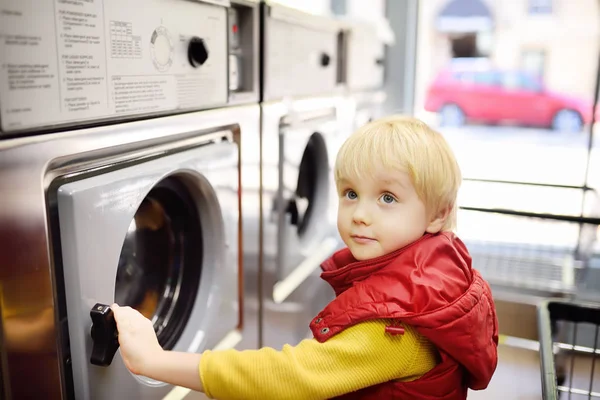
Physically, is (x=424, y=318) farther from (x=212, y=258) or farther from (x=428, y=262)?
(x=212, y=258)

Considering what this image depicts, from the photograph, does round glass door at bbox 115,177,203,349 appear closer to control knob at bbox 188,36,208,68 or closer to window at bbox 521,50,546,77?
control knob at bbox 188,36,208,68

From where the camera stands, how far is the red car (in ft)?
8.57

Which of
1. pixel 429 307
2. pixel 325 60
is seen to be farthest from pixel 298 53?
pixel 429 307

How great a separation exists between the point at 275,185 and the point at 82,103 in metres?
0.69

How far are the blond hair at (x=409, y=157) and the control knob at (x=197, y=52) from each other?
0.33 meters

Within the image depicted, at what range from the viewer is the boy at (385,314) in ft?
2.51

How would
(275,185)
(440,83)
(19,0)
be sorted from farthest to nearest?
(440,83)
(275,185)
(19,0)

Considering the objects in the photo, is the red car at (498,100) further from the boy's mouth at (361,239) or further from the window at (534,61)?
the boy's mouth at (361,239)

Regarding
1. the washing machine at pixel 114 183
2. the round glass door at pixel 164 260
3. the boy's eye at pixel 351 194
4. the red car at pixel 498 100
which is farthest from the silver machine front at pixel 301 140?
the red car at pixel 498 100

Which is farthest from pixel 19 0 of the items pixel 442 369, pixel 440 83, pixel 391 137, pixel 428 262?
pixel 440 83

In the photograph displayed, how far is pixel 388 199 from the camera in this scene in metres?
0.86

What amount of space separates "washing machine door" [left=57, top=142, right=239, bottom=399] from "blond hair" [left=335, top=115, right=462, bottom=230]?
30cm

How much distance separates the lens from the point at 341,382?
0.76 m

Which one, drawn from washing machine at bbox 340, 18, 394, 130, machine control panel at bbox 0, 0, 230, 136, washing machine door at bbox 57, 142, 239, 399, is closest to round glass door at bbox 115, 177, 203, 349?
washing machine door at bbox 57, 142, 239, 399
